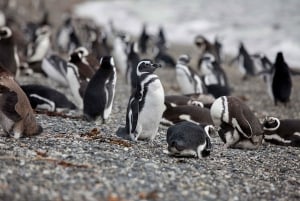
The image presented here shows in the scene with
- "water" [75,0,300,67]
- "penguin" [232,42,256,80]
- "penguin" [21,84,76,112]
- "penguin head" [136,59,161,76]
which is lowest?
"penguin" [21,84,76,112]

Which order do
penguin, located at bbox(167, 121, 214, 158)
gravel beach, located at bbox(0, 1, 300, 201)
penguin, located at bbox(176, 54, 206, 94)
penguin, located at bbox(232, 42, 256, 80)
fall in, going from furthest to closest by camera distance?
1. penguin, located at bbox(232, 42, 256, 80)
2. penguin, located at bbox(176, 54, 206, 94)
3. penguin, located at bbox(167, 121, 214, 158)
4. gravel beach, located at bbox(0, 1, 300, 201)

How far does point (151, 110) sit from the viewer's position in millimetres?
7410

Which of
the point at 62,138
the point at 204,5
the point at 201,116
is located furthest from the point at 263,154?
the point at 204,5

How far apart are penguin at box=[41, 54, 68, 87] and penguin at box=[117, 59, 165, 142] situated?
5.32 meters

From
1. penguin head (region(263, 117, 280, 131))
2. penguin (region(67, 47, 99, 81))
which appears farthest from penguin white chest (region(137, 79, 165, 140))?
penguin (region(67, 47, 99, 81))

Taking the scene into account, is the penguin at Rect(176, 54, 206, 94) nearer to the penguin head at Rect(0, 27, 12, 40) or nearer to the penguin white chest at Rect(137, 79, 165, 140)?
the penguin head at Rect(0, 27, 12, 40)

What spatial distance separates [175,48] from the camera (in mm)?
25406

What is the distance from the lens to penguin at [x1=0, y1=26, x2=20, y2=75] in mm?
12234

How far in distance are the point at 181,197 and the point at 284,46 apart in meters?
22.0

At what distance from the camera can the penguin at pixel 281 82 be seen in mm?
12867

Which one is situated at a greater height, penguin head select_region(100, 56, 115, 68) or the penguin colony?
penguin head select_region(100, 56, 115, 68)

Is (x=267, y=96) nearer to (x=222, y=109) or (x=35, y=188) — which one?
(x=222, y=109)

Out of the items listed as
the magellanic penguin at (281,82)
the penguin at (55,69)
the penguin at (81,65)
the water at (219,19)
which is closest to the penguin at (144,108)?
the penguin at (81,65)

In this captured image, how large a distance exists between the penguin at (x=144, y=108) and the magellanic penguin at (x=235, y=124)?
0.72 m
